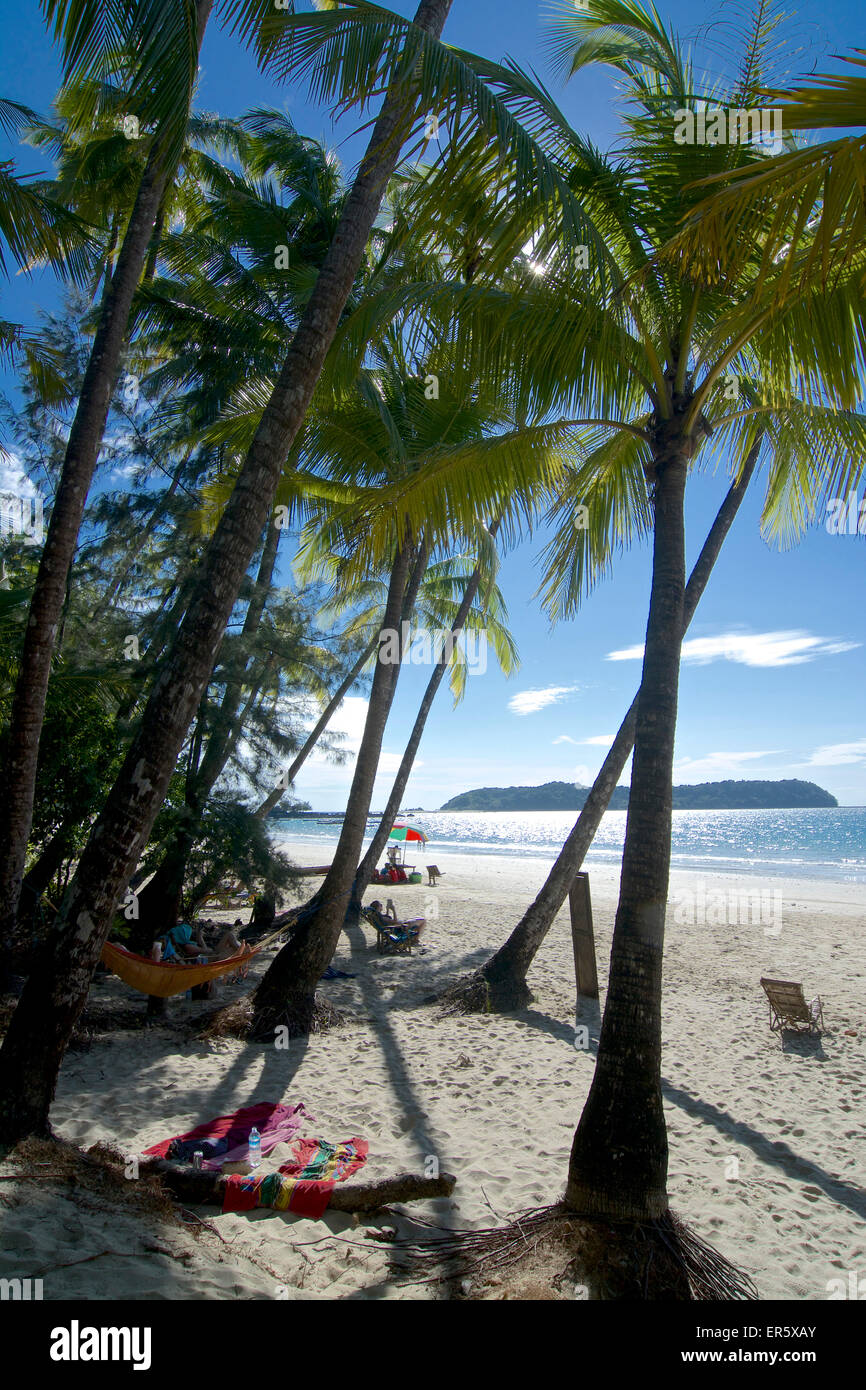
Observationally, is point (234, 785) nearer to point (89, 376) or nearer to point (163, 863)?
point (163, 863)

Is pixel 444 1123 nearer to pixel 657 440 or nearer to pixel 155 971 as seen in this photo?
pixel 155 971

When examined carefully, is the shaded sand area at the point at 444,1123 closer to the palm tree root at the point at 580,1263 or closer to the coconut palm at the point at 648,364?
the palm tree root at the point at 580,1263

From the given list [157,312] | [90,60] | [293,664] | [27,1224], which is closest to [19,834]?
[27,1224]

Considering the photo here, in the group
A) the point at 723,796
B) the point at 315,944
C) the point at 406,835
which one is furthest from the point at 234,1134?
the point at 723,796

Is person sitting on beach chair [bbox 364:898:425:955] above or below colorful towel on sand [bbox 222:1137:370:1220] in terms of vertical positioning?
below

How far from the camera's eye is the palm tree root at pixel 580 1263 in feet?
9.11

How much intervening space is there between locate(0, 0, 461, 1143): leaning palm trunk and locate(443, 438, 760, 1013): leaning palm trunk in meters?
4.65

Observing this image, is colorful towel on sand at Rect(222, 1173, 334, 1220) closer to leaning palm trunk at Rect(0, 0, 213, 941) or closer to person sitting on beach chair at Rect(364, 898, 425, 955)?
leaning palm trunk at Rect(0, 0, 213, 941)

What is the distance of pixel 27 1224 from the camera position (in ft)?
8.58

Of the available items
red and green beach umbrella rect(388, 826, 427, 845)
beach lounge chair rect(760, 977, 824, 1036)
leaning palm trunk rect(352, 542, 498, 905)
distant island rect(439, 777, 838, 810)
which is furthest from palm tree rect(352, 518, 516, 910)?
distant island rect(439, 777, 838, 810)

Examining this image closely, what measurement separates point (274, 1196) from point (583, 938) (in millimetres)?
5023

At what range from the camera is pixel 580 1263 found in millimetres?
2879

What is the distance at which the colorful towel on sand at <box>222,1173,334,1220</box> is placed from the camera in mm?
3365

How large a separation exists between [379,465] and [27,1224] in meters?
6.67
